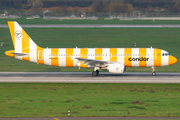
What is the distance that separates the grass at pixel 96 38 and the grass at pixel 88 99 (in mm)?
20039

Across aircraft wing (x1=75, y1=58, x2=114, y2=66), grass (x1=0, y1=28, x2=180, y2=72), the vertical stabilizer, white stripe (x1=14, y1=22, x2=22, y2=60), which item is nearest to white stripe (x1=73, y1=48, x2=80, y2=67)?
aircraft wing (x1=75, y1=58, x2=114, y2=66)

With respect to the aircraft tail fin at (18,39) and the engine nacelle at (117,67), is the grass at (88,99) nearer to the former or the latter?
the engine nacelle at (117,67)

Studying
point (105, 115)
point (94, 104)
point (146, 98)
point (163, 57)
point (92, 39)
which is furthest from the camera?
point (92, 39)

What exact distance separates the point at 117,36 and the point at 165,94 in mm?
63237

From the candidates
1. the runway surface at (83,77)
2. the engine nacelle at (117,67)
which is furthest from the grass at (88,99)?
the engine nacelle at (117,67)

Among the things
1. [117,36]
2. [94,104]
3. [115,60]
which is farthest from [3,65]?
[117,36]

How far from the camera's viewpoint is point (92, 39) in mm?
90625

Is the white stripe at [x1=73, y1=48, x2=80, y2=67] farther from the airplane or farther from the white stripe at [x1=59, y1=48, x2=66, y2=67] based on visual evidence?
the white stripe at [x1=59, y1=48, x2=66, y2=67]

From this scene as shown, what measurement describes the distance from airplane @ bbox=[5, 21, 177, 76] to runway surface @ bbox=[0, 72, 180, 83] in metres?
1.55

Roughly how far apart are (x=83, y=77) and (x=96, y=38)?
48.2 metres

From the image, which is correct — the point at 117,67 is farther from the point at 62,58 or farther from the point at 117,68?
the point at 62,58

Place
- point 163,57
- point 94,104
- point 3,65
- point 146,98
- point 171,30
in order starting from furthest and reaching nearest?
point 171,30 < point 3,65 < point 163,57 < point 146,98 < point 94,104

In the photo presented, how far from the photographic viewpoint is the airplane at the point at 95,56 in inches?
1773

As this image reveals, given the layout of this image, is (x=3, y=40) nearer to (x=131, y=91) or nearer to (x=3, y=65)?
(x=3, y=65)
